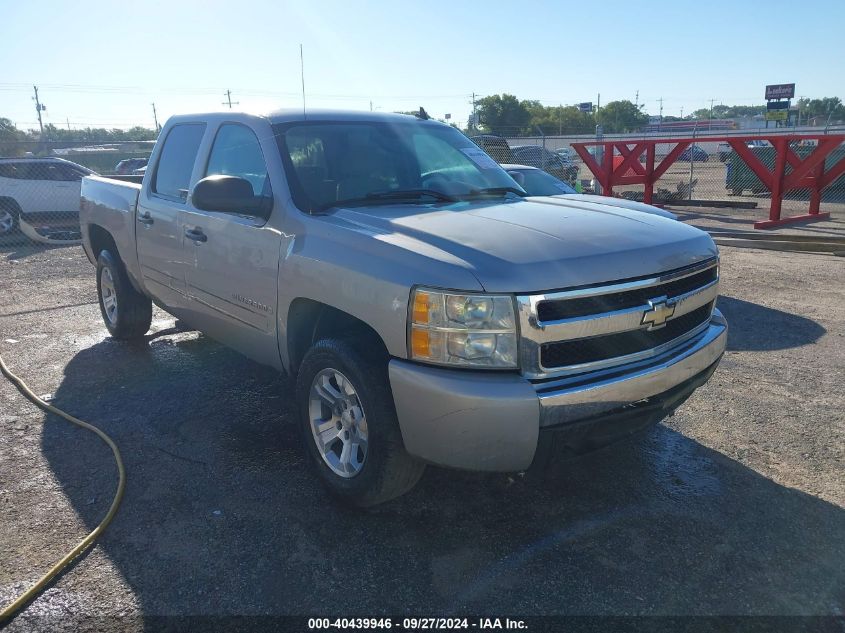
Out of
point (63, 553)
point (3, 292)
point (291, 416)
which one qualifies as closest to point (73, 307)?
point (3, 292)

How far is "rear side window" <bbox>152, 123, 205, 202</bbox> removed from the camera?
14.9 ft

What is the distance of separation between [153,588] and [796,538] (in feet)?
9.16

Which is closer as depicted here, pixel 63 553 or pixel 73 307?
pixel 63 553

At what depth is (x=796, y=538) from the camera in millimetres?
2998

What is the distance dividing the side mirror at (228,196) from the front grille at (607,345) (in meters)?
1.75

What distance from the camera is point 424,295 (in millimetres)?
2670

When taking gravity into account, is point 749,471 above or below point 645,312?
below

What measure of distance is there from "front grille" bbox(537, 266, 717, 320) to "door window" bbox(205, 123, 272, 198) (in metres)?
1.72

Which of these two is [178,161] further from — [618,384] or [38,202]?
[38,202]

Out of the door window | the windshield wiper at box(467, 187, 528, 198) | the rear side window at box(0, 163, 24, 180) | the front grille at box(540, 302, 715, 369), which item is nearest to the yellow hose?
the door window

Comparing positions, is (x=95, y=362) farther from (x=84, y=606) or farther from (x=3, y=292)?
(x=3, y=292)

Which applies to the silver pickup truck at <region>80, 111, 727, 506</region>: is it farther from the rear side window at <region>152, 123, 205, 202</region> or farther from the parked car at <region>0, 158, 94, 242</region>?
the parked car at <region>0, 158, 94, 242</region>

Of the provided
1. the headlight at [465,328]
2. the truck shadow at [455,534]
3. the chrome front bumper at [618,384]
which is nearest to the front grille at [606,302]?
the headlight at [465,328]

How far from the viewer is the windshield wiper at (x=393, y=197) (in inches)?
139
